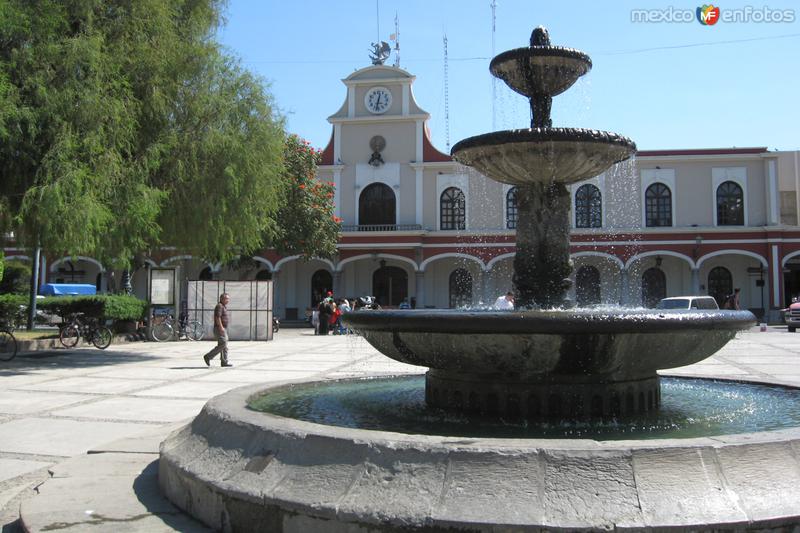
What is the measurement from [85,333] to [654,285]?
2585 centimetres

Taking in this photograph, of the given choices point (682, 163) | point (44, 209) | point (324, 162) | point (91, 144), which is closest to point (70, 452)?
point (44, 209)

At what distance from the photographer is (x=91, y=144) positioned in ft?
41.3

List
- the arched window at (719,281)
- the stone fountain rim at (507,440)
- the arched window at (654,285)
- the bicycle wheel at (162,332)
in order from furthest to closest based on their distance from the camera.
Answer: the arched window at (719,281) < the arched window at (654,285) < the bicycle wheel at (162,332) < the stone fountain rim at (507,440)

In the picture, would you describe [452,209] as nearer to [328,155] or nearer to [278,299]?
[328,155]

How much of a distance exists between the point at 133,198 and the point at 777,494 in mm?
12230

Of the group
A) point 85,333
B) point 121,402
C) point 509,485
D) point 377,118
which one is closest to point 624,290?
point 377,118

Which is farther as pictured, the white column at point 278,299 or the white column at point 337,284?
the white column at point 278,299

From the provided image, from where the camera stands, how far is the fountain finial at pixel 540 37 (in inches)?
269

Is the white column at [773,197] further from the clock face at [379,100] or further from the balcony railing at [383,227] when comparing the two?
the clock face at [379,100]

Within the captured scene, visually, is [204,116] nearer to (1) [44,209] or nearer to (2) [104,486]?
(1) [44,209]

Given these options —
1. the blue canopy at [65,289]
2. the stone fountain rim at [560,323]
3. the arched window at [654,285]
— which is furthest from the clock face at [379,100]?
the stone fountain rim at [560,323]

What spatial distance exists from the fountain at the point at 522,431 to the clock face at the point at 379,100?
28.4 m

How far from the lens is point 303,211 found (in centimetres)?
2788

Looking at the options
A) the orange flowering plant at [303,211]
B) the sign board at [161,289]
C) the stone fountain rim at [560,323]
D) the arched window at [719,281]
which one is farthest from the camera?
the arched window at [719,281]
